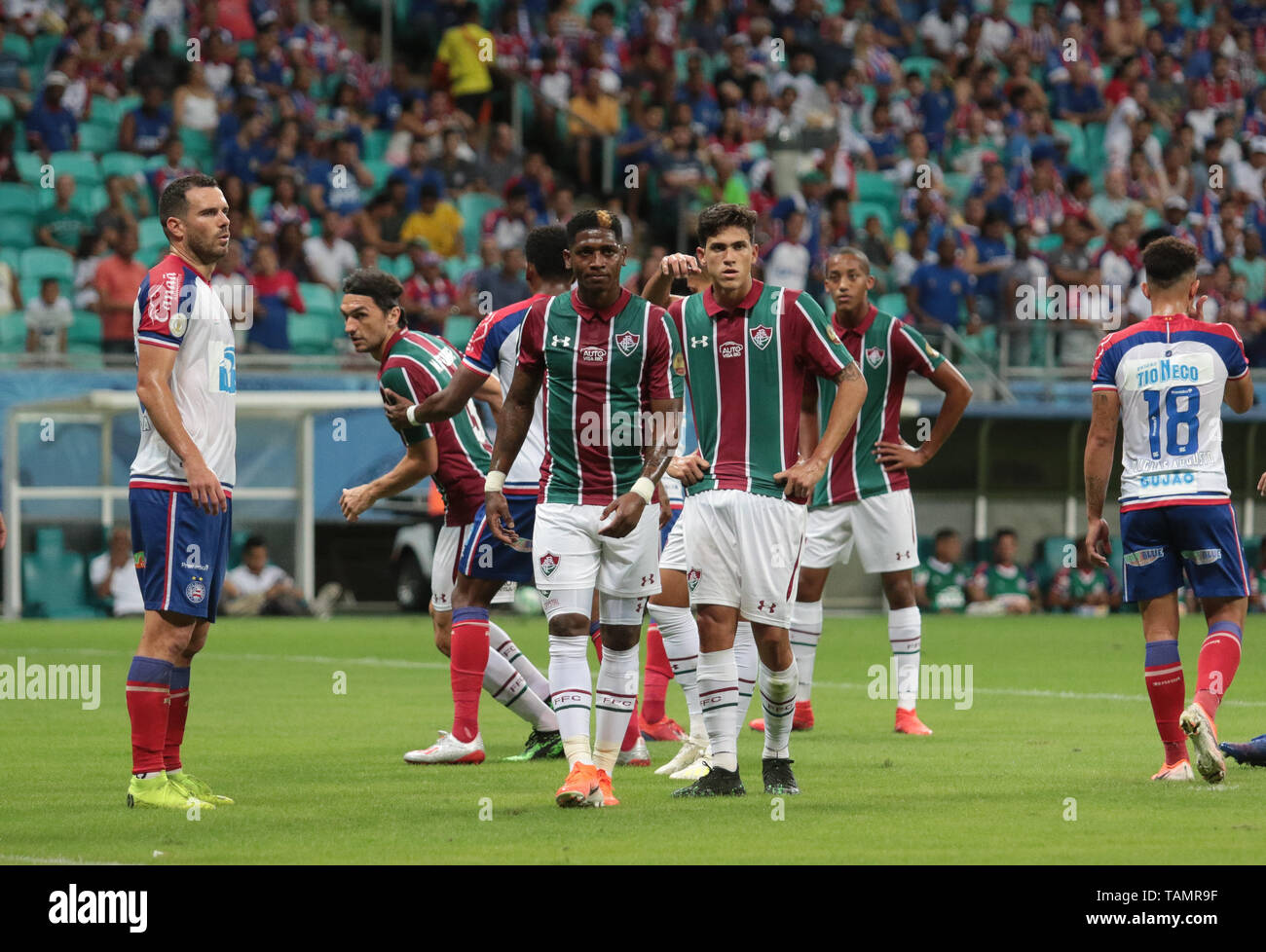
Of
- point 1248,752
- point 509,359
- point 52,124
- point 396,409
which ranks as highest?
point 52,124

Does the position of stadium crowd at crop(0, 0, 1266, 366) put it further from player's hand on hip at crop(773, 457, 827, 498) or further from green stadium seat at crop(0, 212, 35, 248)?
player's hand on hip at crop(773, 457, 827, 498)

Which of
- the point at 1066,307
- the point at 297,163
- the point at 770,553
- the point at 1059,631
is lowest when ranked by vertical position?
the point at 1059,631

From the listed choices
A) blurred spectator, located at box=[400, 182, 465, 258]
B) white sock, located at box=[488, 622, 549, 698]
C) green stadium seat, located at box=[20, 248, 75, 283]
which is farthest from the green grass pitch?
blurred spectator, located at box=[400, 182, 465, 258]

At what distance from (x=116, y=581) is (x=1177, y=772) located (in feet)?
47.4

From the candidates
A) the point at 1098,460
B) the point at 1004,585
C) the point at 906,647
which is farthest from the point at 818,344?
the point at 1004,585

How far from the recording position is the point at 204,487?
7309 millimetres

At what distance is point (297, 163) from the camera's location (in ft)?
73.0

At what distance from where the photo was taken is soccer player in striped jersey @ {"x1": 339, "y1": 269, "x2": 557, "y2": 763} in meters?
9.20

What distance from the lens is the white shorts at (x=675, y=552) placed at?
352 inches

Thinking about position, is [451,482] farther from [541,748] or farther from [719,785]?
[719,785]
